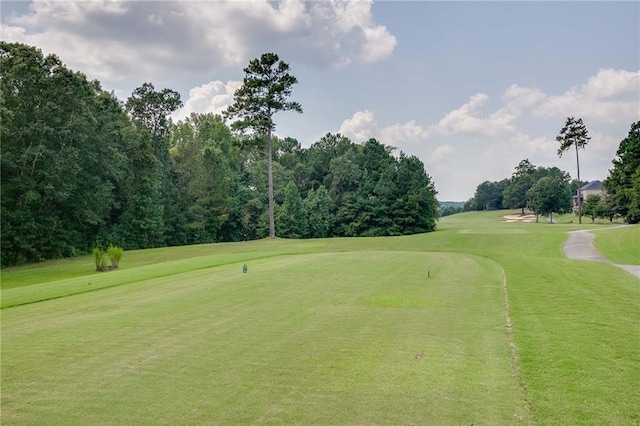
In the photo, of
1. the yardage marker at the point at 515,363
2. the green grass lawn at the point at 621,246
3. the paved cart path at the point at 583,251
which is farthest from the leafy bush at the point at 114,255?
the green grass lawn at the point at 621,246

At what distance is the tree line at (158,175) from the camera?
31.0 meters

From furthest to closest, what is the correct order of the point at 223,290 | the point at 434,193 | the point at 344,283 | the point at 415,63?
1. the point at 434,193
2. the point at 415,63
3. the point at 344,283
4. the point at 223,290

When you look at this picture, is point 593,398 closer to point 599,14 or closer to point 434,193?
point 599,14

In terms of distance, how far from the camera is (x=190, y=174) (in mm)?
53125

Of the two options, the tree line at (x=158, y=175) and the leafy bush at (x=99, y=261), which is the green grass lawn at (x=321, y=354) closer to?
the leafy bush at (x=99, y=261)

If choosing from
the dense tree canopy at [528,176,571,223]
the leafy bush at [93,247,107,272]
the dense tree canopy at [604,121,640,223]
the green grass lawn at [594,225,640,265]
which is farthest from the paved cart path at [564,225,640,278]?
the dense tree canopy at [528,176,571,223]

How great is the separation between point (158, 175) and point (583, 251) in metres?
40.6

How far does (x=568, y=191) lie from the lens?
8094cm

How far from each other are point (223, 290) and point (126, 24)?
624 inches

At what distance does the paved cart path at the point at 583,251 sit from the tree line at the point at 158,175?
25409 mm

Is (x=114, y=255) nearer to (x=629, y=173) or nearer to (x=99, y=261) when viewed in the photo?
(x=99, y=261)

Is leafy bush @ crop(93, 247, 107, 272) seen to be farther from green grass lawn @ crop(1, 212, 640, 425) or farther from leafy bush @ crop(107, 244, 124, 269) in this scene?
green grass lawn @ crop(1, 212, 640, 425)

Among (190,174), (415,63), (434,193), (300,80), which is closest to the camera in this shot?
(415,63)

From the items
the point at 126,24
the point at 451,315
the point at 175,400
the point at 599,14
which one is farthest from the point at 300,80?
the point at 175,400
